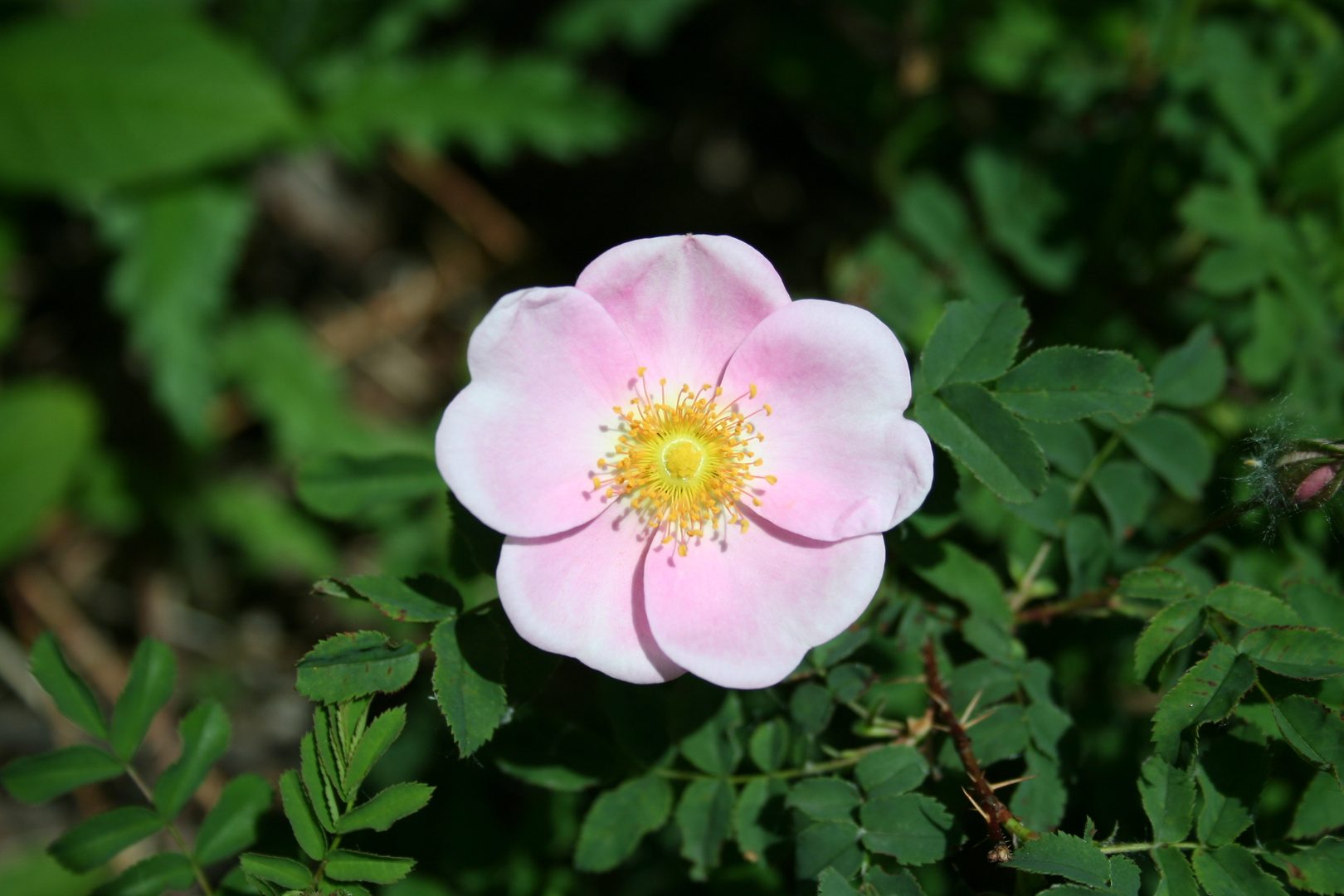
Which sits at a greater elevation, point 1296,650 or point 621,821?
point 1296,650

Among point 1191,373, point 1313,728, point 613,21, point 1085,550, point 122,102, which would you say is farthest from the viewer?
point 613,21

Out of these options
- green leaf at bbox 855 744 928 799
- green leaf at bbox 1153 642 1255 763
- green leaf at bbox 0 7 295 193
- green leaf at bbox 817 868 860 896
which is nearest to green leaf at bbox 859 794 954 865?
green leaf at bbox 855 744 928 799

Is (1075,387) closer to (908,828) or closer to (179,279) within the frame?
(908,828)

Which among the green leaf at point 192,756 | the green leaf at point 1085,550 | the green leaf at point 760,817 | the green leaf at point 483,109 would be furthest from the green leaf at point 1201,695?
the green leaf at point 483,109

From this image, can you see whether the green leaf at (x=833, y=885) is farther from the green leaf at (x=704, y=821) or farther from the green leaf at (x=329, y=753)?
the green leaf at (x=329, y=753)

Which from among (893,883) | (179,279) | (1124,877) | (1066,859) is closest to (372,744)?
(893,883)

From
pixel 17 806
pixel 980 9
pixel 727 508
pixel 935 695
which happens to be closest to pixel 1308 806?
pixel 935 695
